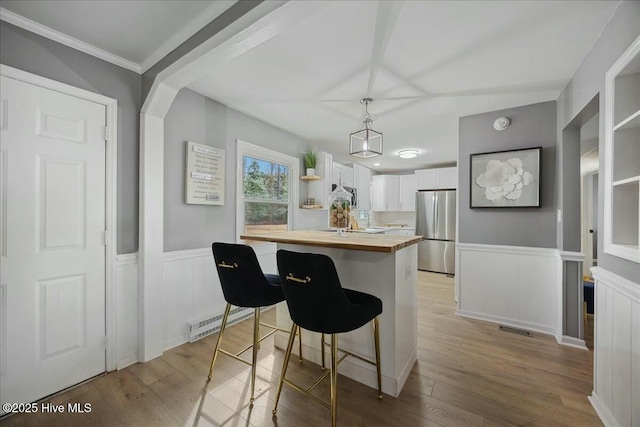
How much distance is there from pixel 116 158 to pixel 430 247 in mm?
5425

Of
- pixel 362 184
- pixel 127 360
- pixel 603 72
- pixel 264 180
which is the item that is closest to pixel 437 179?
pixel 362 184

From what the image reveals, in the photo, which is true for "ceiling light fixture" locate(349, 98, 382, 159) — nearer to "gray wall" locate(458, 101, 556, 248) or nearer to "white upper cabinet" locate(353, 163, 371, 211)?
"gray wall" locate(458, 101, 556, 248)

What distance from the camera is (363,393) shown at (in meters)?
1.79

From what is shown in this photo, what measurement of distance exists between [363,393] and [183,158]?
98.1 inches

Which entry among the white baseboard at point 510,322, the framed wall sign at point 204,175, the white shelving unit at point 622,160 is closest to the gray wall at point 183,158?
Result: the framed wall sign at point 204,175

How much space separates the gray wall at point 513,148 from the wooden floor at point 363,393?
112 centimetres

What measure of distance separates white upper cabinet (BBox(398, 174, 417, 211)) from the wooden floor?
404 cm

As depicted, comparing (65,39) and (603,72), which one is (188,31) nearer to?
(65,39)

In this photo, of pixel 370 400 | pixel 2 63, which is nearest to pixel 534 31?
pixel 370 400

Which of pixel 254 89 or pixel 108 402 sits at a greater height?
pixel 254 89

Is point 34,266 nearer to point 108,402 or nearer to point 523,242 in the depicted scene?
point 108,402

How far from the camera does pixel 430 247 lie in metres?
5.61

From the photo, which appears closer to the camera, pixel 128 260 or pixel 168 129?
pixel 128 260

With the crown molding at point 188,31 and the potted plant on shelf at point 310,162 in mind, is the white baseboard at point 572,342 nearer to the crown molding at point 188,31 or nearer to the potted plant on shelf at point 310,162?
the potted plant on shelf at point 310,162
